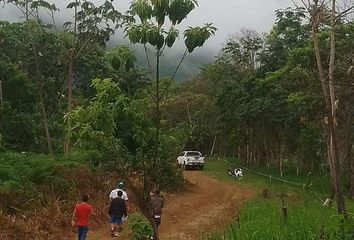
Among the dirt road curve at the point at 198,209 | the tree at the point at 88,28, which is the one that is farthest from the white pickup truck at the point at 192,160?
the tree at the point at 88,28

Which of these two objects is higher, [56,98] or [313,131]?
[56,98]

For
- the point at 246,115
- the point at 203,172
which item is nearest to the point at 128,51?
the point at 246,115

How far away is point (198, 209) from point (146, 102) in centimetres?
1301

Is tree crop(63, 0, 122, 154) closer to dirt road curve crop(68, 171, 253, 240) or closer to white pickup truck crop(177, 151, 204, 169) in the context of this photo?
dirt road curve crop(68, 171, 253, 240)

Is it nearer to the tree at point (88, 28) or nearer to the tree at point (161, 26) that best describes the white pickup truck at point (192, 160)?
the tree at point (88, 28)

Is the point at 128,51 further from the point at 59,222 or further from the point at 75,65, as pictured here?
the point at 75,65

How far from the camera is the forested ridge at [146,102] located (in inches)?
288

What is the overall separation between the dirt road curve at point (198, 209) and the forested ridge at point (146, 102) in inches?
51.9

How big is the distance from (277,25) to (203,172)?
13347 mm

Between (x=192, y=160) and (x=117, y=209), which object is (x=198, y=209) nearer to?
(x=117, y=209)

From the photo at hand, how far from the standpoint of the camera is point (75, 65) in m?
29.3

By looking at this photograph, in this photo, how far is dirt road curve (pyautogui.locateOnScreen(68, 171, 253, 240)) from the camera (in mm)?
15478

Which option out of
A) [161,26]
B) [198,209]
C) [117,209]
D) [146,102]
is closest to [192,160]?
[198,209]

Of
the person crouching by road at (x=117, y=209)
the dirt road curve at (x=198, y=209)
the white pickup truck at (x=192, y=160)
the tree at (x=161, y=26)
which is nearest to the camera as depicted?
the tree at (x=161, y=26)
